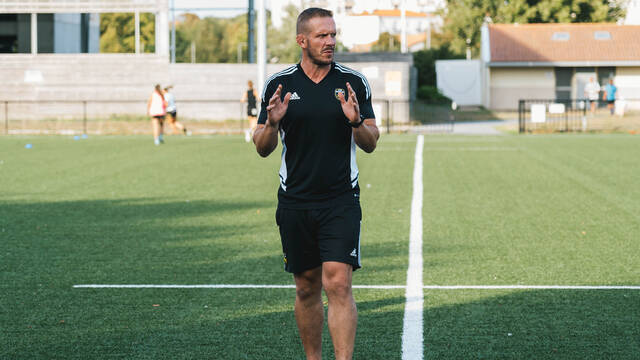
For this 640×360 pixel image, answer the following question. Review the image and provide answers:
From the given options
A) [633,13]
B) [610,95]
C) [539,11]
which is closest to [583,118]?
[610,95]

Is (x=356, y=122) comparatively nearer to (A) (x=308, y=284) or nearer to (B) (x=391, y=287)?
(A) (x=308, y=284)

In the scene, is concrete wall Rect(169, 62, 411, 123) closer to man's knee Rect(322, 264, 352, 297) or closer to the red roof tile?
the red roof tile

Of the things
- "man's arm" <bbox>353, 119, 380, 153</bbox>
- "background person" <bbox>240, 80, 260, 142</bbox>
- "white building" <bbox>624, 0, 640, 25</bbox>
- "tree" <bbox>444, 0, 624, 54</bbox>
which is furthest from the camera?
"white building" <bbox>624, 0, 640, 25</bbox>

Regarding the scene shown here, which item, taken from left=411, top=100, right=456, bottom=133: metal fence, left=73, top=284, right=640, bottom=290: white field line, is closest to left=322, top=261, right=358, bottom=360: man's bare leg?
left=73, top=284, right=640, bottom=290: white field line

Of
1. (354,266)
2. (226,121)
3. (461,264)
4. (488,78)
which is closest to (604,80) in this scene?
(488,78)

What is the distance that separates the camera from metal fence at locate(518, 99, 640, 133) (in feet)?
118

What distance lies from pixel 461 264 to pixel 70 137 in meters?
27.5

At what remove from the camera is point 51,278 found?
844 centimetres

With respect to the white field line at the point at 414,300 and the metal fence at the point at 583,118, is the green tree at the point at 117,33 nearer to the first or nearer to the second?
the metal fence at the point at 583,118

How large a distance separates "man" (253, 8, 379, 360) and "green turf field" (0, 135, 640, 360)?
91 cm

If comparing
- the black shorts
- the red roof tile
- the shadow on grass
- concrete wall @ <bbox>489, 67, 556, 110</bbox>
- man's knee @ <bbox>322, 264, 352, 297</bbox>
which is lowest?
the shadow on grass

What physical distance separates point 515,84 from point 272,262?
54.0 meters

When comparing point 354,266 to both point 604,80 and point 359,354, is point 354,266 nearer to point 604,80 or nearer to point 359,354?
point 359,354

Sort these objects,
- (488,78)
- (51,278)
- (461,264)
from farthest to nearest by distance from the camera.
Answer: (488,78)
(461,264)
(51,278)
